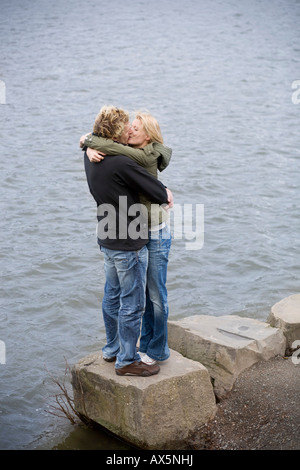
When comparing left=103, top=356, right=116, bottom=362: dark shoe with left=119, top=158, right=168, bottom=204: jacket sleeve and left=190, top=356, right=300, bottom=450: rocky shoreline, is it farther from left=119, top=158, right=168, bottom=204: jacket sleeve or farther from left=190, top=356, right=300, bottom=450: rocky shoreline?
left=119, top=158, right=168, bottom=204: jacket sleeve

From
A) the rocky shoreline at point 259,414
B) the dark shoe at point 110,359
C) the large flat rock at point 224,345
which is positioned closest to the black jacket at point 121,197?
the dark shoe at point 110,359

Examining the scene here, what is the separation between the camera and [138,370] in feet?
18.4

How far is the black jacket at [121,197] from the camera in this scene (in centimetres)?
511

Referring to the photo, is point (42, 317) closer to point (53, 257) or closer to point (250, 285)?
point (53, 257)

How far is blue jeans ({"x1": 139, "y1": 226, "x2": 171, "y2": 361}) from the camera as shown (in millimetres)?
5418

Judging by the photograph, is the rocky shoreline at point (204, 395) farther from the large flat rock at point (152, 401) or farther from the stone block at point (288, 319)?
the stone block at point (288, 319)

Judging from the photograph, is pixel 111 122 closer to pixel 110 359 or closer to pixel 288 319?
pixel 110 359

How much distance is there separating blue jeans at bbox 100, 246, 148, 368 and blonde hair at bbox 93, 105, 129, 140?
861 mm

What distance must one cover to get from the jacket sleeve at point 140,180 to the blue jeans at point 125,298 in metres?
0.43

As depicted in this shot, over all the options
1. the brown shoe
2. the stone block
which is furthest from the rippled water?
the stone block

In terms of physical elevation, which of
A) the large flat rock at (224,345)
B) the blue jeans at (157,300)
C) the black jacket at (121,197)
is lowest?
the large flat rock at (224,345)

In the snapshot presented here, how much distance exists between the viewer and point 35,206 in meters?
12.0

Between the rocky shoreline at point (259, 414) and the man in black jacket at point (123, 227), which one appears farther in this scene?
the rocky shoreline at point (259, 414)

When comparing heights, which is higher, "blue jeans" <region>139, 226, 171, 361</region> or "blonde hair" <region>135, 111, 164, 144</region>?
"blonde hair" <region>135, 111, 164, 144</region>
